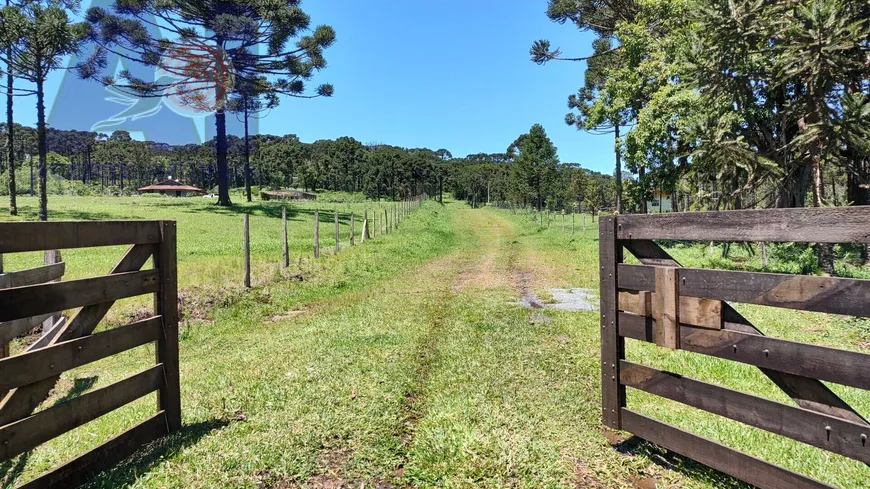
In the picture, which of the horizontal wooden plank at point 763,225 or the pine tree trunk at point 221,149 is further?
the pine tree trunk at point 221,149

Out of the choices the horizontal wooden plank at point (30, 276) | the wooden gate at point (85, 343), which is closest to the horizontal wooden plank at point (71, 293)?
the wooden gate at point (85, 343)

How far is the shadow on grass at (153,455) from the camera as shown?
282cm

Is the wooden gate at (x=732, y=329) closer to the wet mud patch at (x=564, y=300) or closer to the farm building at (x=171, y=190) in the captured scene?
the wet mud patch at (x=564, y=300)

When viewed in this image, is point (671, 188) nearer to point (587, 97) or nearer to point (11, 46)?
point (587, 97)

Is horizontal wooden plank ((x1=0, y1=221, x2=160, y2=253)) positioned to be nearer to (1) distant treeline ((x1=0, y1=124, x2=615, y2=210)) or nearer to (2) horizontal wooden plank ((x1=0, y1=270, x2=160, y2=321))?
(2) horizontal wooden plank ((x1=0, y1=270, x2=160, y2=321))

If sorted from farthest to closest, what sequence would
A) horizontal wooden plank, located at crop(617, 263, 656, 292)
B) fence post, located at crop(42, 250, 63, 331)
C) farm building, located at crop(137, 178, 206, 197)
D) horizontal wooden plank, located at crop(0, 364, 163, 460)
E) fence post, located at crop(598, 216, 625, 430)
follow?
farm building, located at crop(137, 178, 206, 197) < fence post, located at crop(42, 250, 63, 331) < fence post, located at crop(598, 216, 625, 430) < horizontal wooden plank, located at crop(617, 263, 656, 292) < horizontal wooden plank, located at crop(0, 364, 163, 460)

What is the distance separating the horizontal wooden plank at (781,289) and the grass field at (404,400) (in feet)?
3.97

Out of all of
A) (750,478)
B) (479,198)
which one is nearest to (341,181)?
(479,198)

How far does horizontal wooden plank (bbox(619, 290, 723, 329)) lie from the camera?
2783 millimetres

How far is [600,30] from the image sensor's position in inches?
957

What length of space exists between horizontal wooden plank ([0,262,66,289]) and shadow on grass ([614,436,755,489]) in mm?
5113

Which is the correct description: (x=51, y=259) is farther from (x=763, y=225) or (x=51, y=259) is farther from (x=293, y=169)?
(x=293, y=169)

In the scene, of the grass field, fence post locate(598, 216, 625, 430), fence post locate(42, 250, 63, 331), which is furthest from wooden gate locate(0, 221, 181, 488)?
fence post locate(598, 216, 625, 430)

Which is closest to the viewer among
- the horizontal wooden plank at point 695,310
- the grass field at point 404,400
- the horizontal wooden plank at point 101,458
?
the horizontal wooden plank at point 101,458
